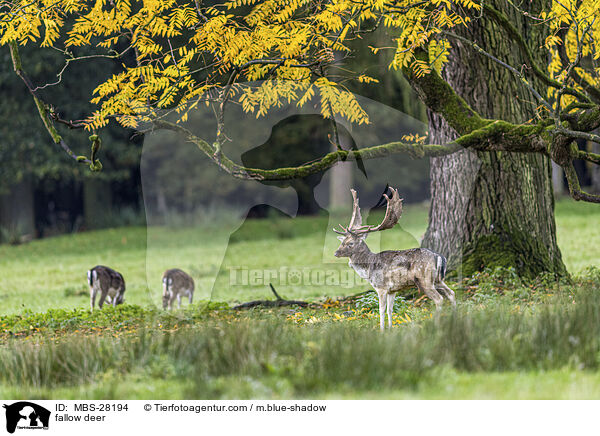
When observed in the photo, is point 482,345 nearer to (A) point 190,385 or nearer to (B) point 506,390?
(B) point 506,390

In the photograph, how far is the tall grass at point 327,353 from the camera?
4531 millimetres

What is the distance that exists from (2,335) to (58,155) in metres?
10.2

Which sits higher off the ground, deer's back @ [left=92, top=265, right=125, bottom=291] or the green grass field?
deer's back @ [left=92, top=265, right=125, bottom=291]

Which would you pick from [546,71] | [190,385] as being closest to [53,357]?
[190,385]

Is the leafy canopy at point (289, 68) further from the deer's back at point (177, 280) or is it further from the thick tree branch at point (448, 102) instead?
the deer's back at point (177, 280)

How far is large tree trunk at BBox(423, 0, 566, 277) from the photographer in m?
8.38

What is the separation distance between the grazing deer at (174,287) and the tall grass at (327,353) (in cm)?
350

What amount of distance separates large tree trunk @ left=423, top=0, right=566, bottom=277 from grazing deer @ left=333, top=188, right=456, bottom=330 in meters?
2.64

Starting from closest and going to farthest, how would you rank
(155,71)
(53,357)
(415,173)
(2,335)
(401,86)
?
1. (53,357)
2. (155,71)
3. (2,335)
4. (415,173)
5. (401,86)

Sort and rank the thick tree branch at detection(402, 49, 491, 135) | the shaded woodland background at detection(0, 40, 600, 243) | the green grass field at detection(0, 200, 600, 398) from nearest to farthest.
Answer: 1. the green grass field at detection(0, 200, 600, 398)
2. the thick tree branch at detection(402, 49, 491, 135)
3. the shaded woodland background at detection(0, 40, 600, 243)

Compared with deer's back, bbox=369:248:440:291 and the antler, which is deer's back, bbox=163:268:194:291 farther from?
deer's back, bbox=369:248:440:291

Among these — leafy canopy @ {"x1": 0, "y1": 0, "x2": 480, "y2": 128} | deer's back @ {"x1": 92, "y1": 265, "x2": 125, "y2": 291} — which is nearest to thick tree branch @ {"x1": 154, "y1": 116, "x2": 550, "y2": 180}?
leafy canopy @ {"x1": 0, "y1": 0, "x2": 480, "y2": 128}

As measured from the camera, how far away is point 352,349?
4668mm
